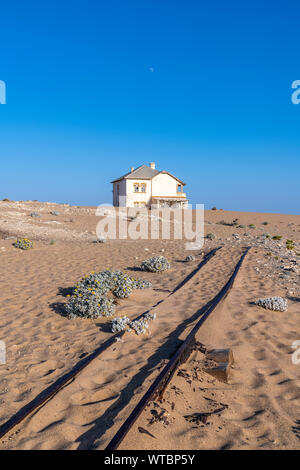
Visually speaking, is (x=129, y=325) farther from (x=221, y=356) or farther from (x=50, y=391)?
(x=50, y=391)

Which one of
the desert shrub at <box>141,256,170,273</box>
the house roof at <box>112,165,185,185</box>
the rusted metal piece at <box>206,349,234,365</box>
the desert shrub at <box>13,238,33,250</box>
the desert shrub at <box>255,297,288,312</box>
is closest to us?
the rusted metal piece at <box>206,349,234,365</box>

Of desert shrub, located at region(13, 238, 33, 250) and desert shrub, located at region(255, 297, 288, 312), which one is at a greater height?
desert shrub, located at region(13, 238, 33, 250)

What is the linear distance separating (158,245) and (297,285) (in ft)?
32.9

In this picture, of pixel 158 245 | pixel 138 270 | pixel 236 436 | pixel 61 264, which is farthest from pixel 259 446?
pixel 158 245

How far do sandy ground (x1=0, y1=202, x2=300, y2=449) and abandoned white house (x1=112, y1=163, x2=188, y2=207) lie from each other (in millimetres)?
34281

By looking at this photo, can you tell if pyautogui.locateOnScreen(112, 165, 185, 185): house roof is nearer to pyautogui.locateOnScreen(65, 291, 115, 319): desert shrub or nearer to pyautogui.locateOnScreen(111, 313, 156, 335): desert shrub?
pyautogui.locateOnScreen(65, 291, 115, 319): desert shrub

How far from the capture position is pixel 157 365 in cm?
511

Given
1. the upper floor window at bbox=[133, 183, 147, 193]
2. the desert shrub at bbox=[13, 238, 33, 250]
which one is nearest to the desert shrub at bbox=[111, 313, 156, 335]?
the desert shrub at bbox=[13, 238, 33, 250]

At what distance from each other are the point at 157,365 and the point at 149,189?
4210 cm

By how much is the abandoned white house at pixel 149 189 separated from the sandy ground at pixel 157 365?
34.3 metres

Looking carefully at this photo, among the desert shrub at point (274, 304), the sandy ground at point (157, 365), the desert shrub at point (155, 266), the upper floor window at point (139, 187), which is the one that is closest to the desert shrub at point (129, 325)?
the sandy ground at point (157, 365)

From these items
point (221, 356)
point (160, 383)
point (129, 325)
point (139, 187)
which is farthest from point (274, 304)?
point (139, 187)

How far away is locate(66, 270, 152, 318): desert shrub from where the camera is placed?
7.52m

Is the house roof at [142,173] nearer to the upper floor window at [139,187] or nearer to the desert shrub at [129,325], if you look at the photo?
the upper floor window at [139,187]
